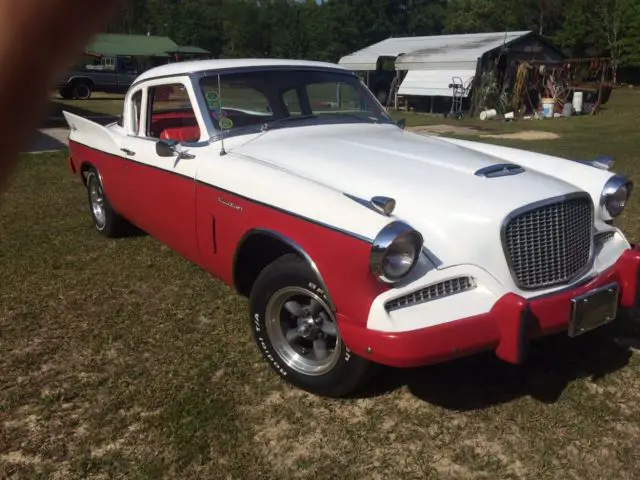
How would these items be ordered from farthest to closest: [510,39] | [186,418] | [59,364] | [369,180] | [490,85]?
1. [510,39]
2. [490,85]
3. [59,364]
4. [369,180]
5. [186,418]

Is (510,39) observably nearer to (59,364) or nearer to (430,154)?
(430,154)

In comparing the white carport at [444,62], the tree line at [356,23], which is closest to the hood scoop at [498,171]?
the white carport at [444,62]

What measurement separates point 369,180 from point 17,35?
103 inches

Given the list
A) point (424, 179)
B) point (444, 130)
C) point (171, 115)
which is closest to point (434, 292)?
point (424, 179)

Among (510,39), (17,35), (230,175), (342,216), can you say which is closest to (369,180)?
(342,216)

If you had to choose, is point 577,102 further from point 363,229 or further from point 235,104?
point 363,229

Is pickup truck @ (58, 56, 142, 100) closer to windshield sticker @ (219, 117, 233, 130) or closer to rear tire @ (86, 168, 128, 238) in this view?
rear tire @ (86, 168, 128, 238)

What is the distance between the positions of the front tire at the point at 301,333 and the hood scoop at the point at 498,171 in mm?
1083

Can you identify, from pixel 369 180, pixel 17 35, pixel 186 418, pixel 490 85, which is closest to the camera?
pixel 17 35

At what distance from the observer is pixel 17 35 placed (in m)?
0.61

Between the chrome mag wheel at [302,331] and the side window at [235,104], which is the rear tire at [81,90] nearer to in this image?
the side window at [235,104]

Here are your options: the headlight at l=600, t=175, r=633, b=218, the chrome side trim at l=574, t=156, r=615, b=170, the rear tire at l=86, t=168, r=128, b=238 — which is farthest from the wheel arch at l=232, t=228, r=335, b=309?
the rear tire at l=86, t=168, r=128, b=238

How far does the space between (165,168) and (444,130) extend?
42.2 feet

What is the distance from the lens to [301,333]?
316cm
